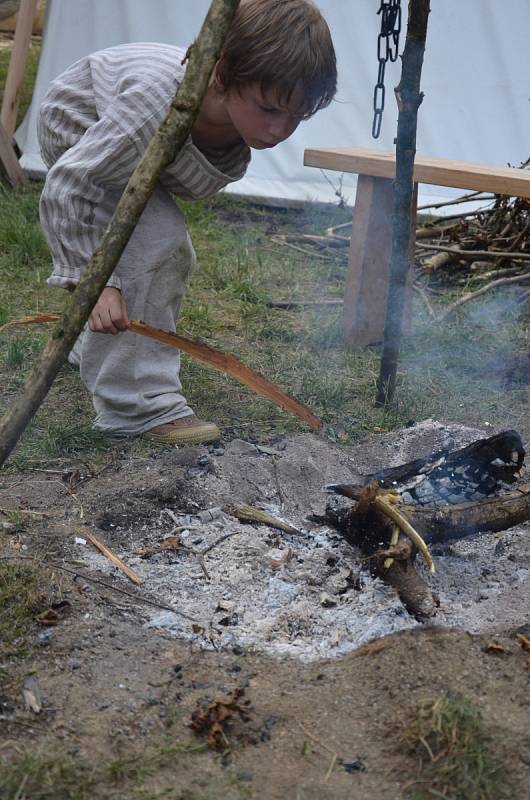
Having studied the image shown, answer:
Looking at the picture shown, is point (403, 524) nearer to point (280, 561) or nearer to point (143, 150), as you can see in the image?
point (280, 561)

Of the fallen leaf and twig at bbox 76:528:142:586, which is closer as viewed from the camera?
twig at bbox 76:528:142:586

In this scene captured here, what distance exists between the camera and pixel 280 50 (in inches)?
91.4

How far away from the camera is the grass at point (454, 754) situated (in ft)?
4.79

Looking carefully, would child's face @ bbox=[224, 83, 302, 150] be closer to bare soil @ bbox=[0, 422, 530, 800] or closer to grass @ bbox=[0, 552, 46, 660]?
bare soil @ bbox=[0, 422, 530, 800]

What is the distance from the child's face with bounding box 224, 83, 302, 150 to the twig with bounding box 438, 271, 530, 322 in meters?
2.05

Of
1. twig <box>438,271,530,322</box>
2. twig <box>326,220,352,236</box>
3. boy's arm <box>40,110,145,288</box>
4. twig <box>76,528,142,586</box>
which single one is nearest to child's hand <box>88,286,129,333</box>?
boy's arm <box>40,110,145,288</box>

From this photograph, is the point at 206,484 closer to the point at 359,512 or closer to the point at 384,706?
the point at 359,512

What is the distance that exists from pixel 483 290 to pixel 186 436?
86.9 inches

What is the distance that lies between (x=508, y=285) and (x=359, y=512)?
2848 mm

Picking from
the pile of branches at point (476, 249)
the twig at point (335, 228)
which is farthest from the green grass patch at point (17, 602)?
the twig at point (335, 228)

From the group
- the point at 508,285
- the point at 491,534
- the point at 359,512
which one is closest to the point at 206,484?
the point at 359,512

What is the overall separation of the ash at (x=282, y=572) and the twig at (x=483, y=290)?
189cm

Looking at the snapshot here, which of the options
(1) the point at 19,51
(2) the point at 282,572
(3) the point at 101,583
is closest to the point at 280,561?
(2) the point at 282,572

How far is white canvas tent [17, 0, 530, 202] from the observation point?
611 centimetres
